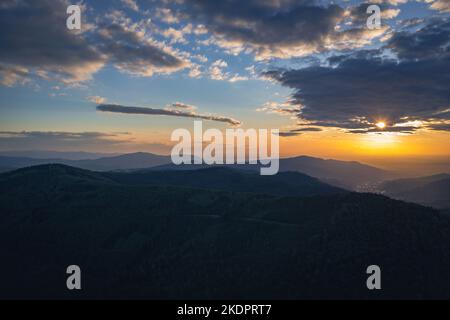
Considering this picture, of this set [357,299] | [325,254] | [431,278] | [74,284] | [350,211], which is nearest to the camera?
[357,299]

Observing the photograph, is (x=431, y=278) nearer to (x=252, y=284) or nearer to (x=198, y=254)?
(x=252, y=284)

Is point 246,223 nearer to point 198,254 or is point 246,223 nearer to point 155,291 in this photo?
point 198,254

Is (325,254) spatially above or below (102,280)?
above

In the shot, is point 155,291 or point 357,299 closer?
point 357,299

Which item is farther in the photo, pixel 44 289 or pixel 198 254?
pixel 198 254

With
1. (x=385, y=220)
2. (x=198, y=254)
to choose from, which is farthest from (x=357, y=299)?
(x=198, y=254)
